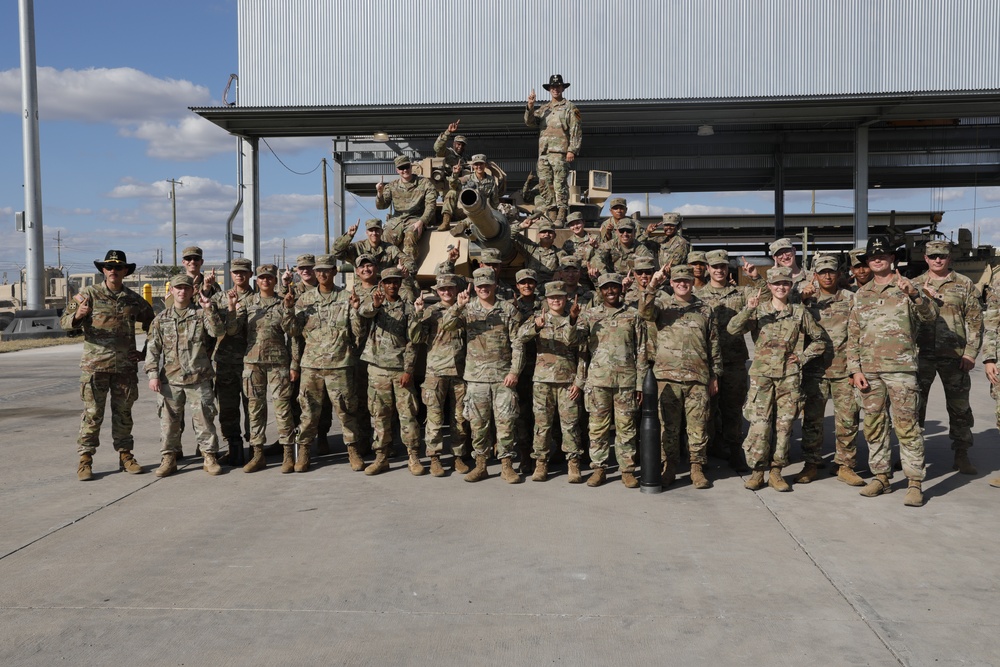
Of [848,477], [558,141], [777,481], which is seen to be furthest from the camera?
[558,141]

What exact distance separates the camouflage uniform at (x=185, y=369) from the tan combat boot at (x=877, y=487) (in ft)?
18.7

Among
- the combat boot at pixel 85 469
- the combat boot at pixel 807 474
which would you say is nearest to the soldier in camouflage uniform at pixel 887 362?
the combat boot at pixel 807 474

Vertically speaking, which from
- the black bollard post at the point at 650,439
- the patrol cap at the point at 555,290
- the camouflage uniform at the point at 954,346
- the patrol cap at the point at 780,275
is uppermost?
the patrol cap at the point at 780,275

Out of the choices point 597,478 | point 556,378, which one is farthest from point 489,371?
point 597,478

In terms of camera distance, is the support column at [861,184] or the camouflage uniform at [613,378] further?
the support column at [861,184]

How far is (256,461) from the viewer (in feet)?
25.9

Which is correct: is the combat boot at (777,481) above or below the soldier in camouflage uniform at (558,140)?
below

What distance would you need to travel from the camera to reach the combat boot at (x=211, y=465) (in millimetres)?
7723

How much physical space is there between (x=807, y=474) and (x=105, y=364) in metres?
6.45

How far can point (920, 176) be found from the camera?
99.2 feet

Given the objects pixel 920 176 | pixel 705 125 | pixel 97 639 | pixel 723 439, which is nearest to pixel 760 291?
pixel 723 439

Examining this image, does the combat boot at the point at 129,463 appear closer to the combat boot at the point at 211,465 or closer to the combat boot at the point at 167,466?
the combat boot at the point at 167,466

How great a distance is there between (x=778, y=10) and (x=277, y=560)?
847 inches

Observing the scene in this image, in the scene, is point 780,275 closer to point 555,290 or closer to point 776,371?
point 776,371
